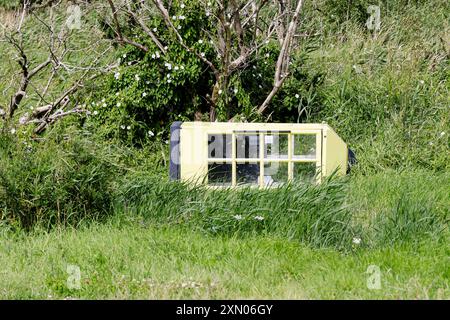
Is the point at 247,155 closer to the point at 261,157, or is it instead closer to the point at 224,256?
the point at 261,157

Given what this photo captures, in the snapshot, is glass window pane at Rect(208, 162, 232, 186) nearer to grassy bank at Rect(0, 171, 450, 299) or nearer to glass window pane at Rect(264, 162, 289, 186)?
glass window pane at Rect(264, 162, 289, 186)

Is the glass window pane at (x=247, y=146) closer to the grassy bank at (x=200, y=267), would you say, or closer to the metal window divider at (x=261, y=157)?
the metal window divider at (x=261, y=157)

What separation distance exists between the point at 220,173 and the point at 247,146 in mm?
339

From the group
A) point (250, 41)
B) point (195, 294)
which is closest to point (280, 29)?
point (250, 41)

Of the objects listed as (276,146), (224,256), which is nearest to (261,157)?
(276,146)

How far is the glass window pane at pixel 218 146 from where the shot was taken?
23.2 feet

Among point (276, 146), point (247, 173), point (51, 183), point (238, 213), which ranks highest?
point (276, 146)

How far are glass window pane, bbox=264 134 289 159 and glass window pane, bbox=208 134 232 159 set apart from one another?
0.33 meters

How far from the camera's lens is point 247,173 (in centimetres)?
714

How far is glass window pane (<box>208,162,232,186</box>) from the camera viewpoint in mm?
7016

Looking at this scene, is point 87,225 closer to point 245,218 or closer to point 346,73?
point 245,218

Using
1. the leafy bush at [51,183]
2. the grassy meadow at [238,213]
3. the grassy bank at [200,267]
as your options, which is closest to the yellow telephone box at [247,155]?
the grassy meadow at [238,213]

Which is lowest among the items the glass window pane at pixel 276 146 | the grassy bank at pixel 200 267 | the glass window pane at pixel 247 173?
the grassy bank at pixel 200 267

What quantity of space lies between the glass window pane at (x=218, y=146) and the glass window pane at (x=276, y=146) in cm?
33
